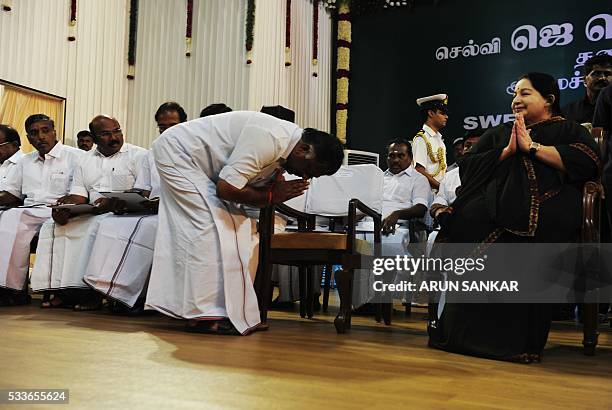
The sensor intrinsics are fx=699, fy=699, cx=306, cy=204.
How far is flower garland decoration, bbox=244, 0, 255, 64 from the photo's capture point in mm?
8430

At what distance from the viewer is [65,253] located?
4.49 meters

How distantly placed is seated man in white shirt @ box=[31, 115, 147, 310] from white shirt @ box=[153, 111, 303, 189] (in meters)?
1.15

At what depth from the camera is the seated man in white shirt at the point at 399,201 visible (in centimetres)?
465

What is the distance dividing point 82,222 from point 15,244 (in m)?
0.51

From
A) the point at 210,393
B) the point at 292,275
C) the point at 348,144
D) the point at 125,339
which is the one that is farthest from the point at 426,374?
the point at 348,144

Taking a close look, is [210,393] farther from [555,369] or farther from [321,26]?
[321,26]

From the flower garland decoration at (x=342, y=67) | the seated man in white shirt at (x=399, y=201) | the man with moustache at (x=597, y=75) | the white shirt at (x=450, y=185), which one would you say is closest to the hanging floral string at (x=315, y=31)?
the flower garland decoration at (x=342, y=67)

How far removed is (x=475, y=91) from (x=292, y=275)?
16.2ft

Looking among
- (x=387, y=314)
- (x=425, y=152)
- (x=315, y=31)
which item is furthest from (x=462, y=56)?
(x=387, y=314)

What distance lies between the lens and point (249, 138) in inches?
127

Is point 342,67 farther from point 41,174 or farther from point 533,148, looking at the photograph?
point 533,148

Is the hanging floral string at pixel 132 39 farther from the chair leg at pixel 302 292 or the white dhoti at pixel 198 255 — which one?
the white dhoti at pixel 198 255

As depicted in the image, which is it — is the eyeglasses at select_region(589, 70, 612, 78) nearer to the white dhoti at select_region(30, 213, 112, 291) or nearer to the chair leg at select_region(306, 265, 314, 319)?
the chair leg at select_region(306, 265, 314, 319)

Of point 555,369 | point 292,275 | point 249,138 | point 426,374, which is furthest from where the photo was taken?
point 292,275
